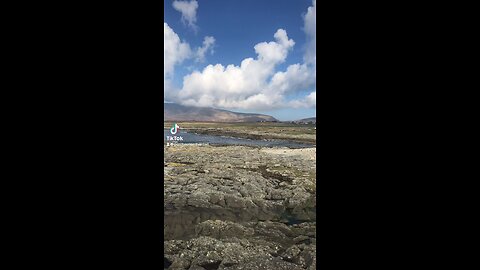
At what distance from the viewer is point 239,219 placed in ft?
27.2

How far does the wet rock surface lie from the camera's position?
5934 millimetres

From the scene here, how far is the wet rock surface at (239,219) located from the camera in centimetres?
593
